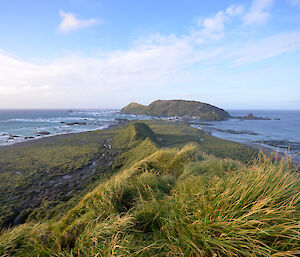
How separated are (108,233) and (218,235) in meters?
1.41

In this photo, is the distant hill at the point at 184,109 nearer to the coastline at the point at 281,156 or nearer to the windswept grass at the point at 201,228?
the coastline at the point at 281,156

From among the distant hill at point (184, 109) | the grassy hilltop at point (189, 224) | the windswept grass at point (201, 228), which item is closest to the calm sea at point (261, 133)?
the grassy hilltop at point (189, 224)

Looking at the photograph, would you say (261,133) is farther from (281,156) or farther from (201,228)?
(201,228)

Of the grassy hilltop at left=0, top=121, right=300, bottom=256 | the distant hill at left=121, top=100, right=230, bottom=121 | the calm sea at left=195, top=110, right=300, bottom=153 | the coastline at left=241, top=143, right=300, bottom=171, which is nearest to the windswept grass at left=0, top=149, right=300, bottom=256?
the grassy hilltop at left=0, top=121, right=300, bottom=256

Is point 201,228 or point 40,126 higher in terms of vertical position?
point 201,228

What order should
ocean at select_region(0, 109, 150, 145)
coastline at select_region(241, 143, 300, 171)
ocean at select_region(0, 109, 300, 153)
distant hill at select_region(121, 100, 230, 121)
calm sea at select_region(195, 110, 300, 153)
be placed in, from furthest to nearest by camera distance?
distant hill at select_region(121, 100, 230, 121) < ocean at select_region(0, 109, 150, 145) < calm sea at select_region(195, 110, 300, 153) < ocean at select_region(0, 109, 300, 153) < coastline at select_region(241, 143, 300, 171)

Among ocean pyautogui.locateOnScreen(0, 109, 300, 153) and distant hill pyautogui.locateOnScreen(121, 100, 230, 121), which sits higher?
distant hill pyautogui.locateOnScreen(121, 100, 230, 121)

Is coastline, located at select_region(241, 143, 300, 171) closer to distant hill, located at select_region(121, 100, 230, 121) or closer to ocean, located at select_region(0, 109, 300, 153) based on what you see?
ocean, located at select_region(0, 109, 300, 153)

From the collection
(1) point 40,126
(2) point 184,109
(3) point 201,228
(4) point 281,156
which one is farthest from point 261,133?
(2) point 184,109

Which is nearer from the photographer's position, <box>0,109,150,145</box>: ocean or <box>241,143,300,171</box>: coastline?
<box>241,143,300,171</box>: coastline

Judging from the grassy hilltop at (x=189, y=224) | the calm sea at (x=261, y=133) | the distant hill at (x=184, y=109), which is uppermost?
the distant hill at (x=184, y=109)

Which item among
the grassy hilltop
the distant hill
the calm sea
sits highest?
the distant hill

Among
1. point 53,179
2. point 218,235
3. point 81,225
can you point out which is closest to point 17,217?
point 53,179

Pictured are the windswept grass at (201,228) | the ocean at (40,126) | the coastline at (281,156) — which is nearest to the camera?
the windswept grass at (201,228)
